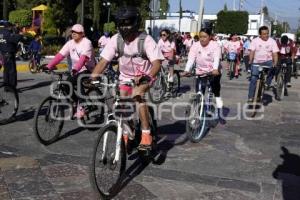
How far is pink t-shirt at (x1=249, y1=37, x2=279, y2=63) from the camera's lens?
1127cm

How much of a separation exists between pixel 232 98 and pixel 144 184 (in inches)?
327

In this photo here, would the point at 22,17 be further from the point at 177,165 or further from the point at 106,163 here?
the point at 106,163

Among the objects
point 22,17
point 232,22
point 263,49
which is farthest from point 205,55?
point 232,22

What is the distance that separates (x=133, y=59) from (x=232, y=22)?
7670cm

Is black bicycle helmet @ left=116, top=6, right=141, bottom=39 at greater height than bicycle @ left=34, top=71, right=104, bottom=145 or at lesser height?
greater

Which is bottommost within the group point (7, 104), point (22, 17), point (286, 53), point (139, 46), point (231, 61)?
point (7, 104)

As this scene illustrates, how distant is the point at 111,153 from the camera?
17.0ft

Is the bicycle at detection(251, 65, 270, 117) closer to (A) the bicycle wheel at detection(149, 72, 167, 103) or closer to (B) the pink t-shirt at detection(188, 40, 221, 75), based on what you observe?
(B) the pink t-shirt at detection(188, 40, 221, 75)

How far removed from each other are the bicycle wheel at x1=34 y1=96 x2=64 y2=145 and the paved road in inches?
6.2

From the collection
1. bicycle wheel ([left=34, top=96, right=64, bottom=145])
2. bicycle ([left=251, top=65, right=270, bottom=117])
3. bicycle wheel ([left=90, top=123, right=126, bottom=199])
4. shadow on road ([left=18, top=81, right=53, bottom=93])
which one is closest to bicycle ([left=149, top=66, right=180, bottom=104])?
bicycle ([left=251, top=65, right=270, bottom=117])

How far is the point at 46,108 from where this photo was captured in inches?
281

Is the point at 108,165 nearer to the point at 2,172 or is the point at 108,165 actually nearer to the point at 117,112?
the point at 117,112

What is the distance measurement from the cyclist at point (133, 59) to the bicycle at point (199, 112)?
6.28 ft

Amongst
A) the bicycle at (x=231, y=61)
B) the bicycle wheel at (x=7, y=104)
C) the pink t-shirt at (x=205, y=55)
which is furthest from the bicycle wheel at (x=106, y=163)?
the bicycle at (x=231, y=61)
